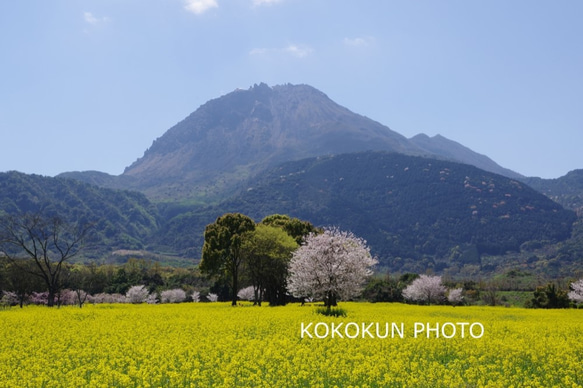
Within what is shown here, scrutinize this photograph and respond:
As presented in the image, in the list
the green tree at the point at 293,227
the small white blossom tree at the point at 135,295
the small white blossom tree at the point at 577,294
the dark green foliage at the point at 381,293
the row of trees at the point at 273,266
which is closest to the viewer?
the row of trees at the point at 273,266

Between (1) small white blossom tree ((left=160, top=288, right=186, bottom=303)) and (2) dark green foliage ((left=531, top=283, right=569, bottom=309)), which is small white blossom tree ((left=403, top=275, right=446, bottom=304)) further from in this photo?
(1) small white blossom tree ((left=160, top=288, right=186, bottom=303))

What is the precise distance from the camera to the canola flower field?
14477mm

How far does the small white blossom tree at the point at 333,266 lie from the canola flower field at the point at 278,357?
40.6 ft

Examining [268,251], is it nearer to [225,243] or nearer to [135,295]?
[225,243]

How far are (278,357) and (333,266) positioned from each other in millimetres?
22732

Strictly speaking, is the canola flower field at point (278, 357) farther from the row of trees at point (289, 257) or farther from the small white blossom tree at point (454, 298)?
the small white blossom tree at point (454, 298)

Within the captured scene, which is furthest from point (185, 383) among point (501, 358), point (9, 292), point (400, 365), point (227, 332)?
point (9, 292)

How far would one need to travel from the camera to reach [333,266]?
129 ft

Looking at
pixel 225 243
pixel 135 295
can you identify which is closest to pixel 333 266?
pixel 225 243

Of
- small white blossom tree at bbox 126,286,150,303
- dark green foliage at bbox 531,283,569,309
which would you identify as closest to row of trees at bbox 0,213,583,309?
dark green foliage at bbox 531,283,569,309

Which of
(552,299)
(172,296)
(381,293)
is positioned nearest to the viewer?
(552,299)

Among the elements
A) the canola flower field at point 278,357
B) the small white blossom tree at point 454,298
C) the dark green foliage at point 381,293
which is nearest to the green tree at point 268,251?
the canola flower field at point 278,357

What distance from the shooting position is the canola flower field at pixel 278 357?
1448 centimetres

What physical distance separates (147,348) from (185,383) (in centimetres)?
541
